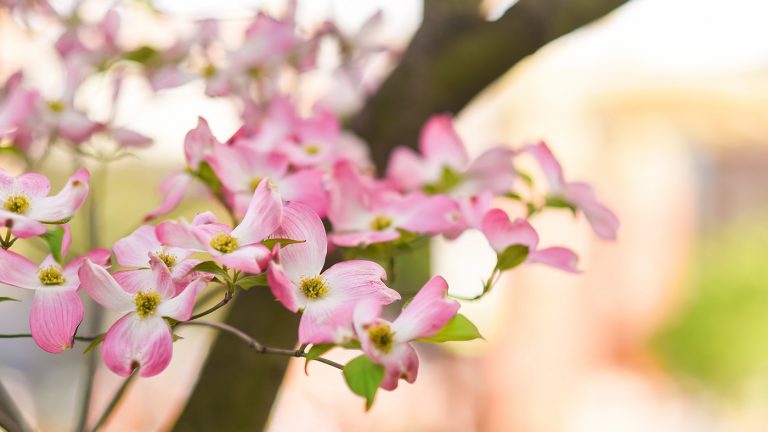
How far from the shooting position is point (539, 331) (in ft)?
11.2

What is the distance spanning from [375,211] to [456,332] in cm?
15

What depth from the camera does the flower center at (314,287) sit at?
0.33 m

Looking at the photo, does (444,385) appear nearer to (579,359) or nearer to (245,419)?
(579,359)

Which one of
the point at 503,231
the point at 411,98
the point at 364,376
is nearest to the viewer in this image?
the point at 364,376

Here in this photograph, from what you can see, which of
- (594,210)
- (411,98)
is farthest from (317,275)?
(411,98)

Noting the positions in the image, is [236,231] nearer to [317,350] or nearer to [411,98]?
[317,350]

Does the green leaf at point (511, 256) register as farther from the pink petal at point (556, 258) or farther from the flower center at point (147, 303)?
the flower center at point (147, 303)

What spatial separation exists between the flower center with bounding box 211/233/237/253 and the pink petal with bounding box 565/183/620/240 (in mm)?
268

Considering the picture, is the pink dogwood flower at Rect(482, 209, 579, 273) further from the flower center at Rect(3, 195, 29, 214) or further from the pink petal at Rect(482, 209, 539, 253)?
the flower center at Rect(3, 195, 29, 214)

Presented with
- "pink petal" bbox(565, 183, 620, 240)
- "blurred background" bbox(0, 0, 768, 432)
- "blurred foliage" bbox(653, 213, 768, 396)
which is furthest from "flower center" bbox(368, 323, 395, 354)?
"blurred foliage" bbox(653, 213, 768, 396)

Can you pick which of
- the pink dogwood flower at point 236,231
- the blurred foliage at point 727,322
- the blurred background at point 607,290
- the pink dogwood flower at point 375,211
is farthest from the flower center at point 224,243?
the blurred foliage at point 727,322

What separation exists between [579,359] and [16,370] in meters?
2.47

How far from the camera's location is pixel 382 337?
0.99ft

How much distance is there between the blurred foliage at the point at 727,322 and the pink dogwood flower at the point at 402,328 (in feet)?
15.4
